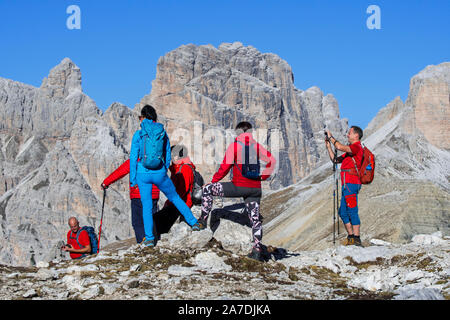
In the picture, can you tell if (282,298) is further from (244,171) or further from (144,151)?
(144,151)

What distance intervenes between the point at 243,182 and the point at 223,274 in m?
1.91

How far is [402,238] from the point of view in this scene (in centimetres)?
2030

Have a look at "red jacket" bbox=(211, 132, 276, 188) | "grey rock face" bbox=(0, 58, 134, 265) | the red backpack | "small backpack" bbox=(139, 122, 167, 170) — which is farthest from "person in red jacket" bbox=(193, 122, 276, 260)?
"grey rock face" bbox=(0, 58, 134, 265)

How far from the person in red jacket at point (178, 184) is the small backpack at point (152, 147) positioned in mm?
1462

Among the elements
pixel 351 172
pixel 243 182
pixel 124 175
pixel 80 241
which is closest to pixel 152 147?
pixel 124 175

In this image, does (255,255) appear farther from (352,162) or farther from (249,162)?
(352,162)

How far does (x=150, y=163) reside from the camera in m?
9.91

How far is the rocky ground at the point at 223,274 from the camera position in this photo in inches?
302

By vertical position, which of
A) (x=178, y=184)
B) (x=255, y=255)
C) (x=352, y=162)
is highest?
(x=352, y=162)

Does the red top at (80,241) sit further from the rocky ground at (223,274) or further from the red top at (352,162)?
the red top at (352,162)

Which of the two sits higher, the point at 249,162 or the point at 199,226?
the point at 249,162

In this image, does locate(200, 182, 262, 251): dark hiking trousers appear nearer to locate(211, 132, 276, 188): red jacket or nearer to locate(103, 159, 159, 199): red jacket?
locate(211, 132, 276, 188): red jacket

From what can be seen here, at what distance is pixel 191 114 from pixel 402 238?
181 metres

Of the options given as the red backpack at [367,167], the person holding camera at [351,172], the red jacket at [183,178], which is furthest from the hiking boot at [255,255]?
the red backpack at [367,167]
